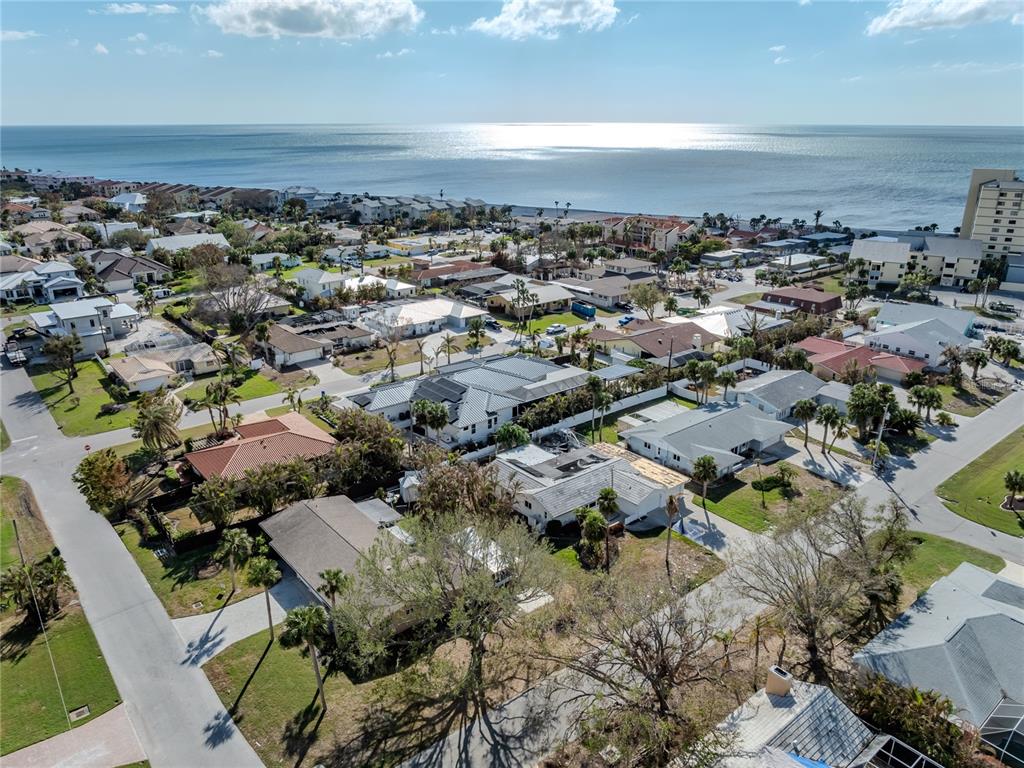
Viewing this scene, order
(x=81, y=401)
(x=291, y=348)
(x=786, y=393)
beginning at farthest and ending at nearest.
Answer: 1. (x=291, y=348)
2. (x=81, y=401)
3. (x=786, y=393)

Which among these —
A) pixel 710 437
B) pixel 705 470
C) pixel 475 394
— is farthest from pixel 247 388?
pixel 705 470

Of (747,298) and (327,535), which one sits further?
(747,298)

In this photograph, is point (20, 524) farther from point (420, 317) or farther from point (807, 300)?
point (807, 300)

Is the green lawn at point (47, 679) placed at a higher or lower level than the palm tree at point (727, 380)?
lower

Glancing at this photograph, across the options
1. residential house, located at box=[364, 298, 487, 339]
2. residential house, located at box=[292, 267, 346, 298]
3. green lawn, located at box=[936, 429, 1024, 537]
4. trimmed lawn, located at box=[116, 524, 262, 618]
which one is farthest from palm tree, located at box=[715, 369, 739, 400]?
residential house, located at box=[292, 267, 346, 298]

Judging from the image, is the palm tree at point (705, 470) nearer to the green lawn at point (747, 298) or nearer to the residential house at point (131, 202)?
the green lawn at point (747, 298)

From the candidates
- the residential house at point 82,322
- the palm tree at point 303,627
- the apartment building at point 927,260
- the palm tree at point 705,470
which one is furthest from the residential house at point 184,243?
the apartment building at point 927,260

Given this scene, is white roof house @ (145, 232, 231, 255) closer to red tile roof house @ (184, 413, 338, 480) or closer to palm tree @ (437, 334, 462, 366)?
palm tree @ (437, 334, 462, 366)
